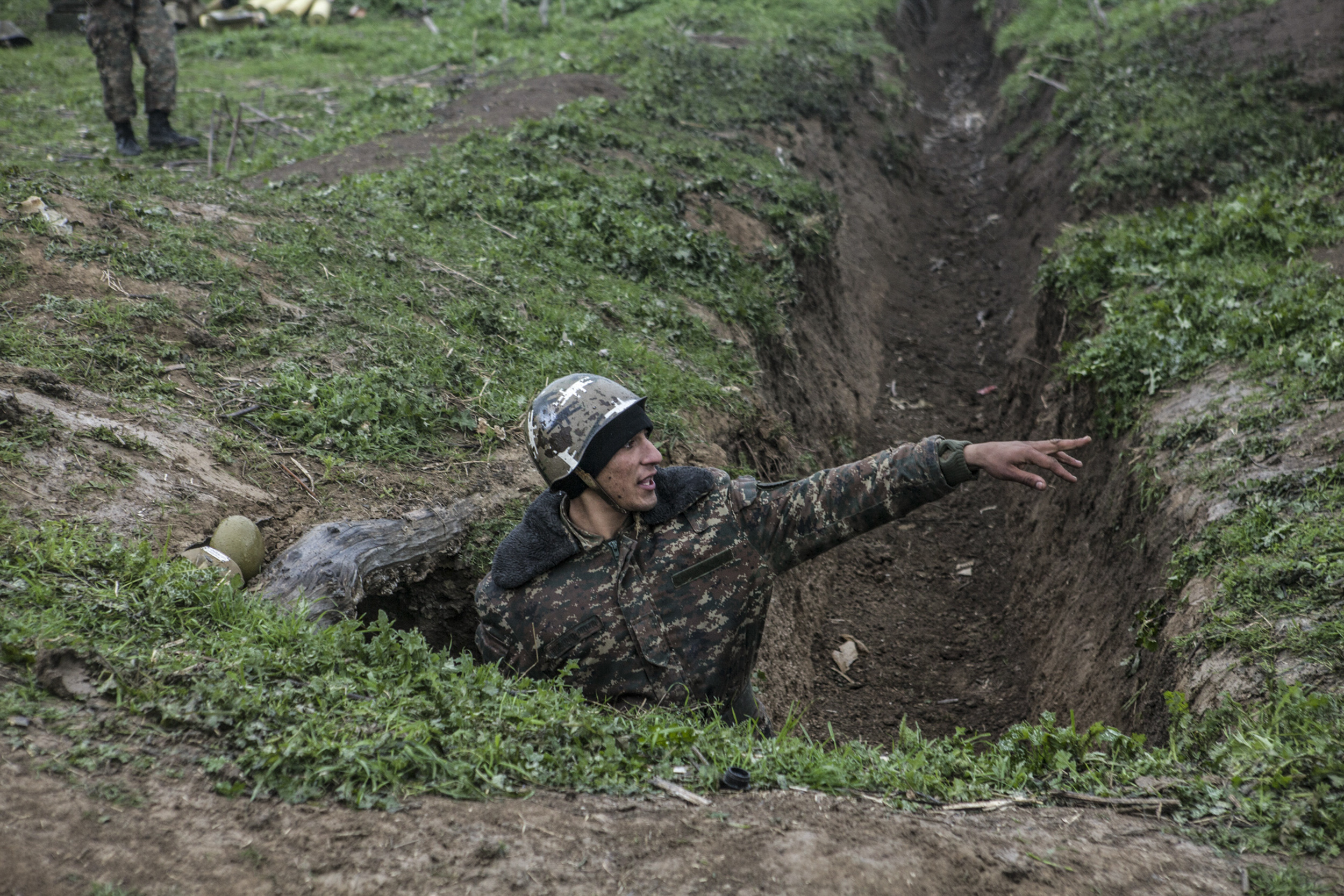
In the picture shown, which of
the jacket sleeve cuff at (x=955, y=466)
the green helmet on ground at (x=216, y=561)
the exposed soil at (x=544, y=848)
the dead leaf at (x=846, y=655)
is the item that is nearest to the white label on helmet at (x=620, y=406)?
the jacket sleeve cuff at (x=955, y=466)

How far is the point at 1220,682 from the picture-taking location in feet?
13.6

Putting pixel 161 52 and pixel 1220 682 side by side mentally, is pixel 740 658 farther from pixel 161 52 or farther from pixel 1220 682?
pixel 161 52

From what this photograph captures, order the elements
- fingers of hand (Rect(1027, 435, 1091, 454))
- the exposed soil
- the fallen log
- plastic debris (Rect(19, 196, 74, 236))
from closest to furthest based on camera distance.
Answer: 1. the exposed soil
2. fingers of hand (Rect(1027, 435, 1091, 454))
3. the fallen log
4. plastic debris (Rect(19, 196, 74, 236))

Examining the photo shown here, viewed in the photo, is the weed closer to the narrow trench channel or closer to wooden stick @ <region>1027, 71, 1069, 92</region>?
the narrow trench channel

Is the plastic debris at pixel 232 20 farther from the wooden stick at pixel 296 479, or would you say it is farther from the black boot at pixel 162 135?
the wooden stick at pixel 296 479

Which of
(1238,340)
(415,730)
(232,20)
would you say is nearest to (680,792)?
(415,730)

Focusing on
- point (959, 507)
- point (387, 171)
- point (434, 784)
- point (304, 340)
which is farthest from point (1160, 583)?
point (387, 171)

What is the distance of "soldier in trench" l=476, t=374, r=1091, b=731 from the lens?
3.88 metres

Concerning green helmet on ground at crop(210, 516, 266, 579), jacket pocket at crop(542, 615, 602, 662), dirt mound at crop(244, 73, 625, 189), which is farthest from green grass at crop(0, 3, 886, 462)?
jacket pocket at crop(542, 615, 602, 662)

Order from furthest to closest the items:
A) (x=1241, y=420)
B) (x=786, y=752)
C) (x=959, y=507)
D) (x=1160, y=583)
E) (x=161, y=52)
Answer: (x=161, y=52), (x=959, y=507), (x=1241, y=420), (x=1160, y=583), (x=786, y=752)

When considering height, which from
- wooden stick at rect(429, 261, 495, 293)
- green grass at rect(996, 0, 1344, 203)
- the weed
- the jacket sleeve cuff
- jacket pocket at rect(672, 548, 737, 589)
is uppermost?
green grass at rect(996, 0, 1344, 203)

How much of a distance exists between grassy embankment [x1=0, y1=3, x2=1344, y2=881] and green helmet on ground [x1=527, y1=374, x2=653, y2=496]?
833 millimetres

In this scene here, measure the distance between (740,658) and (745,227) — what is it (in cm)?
618

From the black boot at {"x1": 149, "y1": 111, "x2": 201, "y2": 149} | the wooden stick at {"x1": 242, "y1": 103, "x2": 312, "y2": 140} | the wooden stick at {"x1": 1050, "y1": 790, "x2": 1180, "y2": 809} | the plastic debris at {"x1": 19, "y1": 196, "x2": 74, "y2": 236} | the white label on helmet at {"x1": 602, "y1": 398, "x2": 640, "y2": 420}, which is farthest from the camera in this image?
the wooden stick at {"x1": 242, "y1": 103, "x2": 312, "y2": 140}
